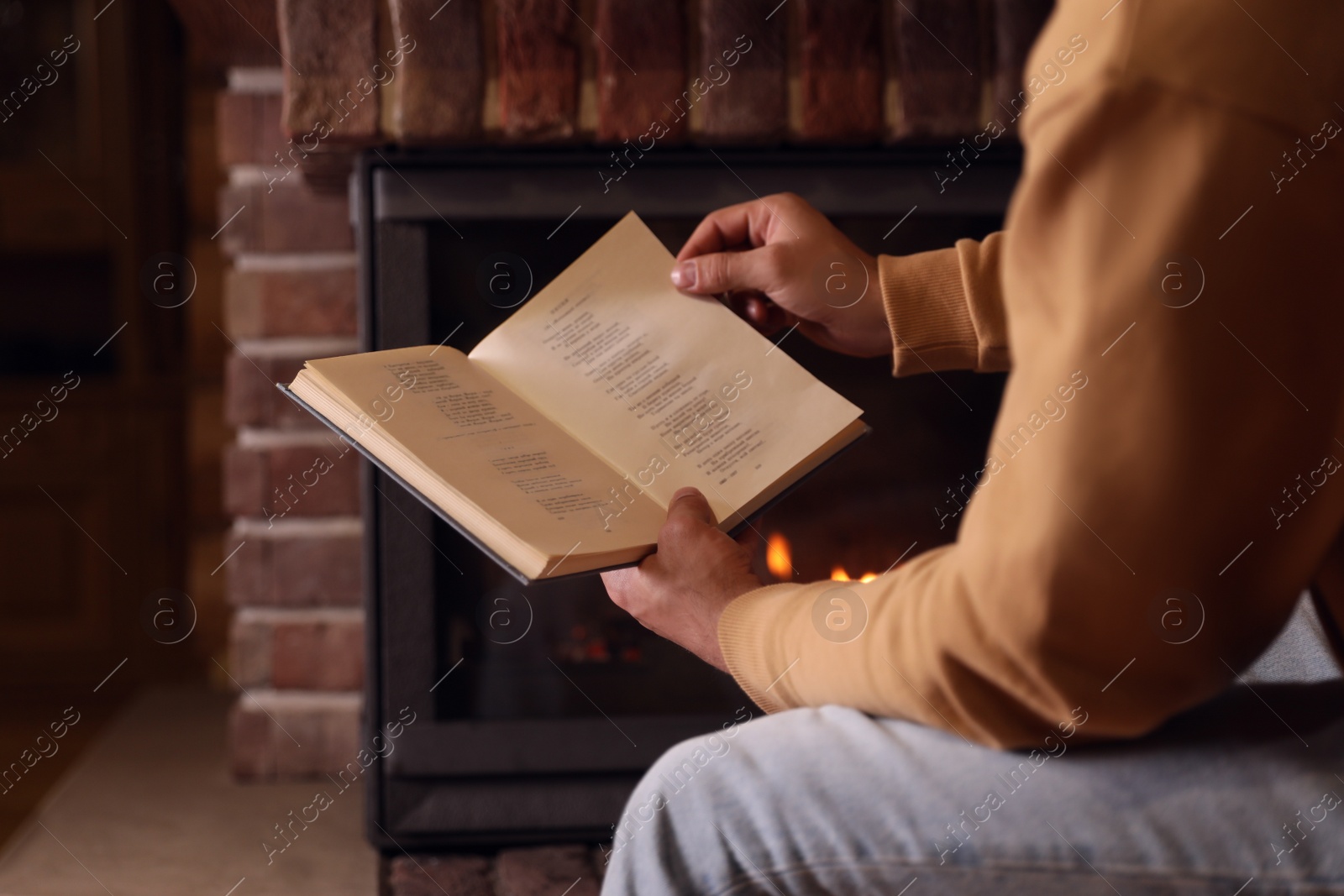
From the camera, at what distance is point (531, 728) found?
1.01 meters

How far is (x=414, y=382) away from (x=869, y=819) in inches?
16.5

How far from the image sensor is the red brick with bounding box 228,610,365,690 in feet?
3.96

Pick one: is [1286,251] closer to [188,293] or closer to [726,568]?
[726,568]

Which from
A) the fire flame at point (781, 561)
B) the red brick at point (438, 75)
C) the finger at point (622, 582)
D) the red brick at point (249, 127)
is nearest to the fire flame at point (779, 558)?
the fire flame at point (781, 561)

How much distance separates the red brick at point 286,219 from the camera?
1.21 meters

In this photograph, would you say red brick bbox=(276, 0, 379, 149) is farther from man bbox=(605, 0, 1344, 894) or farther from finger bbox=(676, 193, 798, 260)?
man bbox=(605, 0, 1344, 894)

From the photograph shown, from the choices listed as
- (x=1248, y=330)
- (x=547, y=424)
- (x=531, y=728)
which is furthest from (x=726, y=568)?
(x=531, y=728)

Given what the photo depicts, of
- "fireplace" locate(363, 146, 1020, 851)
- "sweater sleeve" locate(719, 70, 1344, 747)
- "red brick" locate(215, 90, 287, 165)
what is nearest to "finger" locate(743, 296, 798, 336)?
"fireplace" locate(363, 146, 1020, 851)

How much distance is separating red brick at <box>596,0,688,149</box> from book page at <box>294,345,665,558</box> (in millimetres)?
334

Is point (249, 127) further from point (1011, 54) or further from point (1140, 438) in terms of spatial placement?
point (1140, 438)

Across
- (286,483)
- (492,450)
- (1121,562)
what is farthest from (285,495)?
(1121,562)

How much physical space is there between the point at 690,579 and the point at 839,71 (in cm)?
57

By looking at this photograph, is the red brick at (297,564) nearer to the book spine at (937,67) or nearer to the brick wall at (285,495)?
the brick wall at (285,495)

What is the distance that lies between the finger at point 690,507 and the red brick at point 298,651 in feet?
2.16
